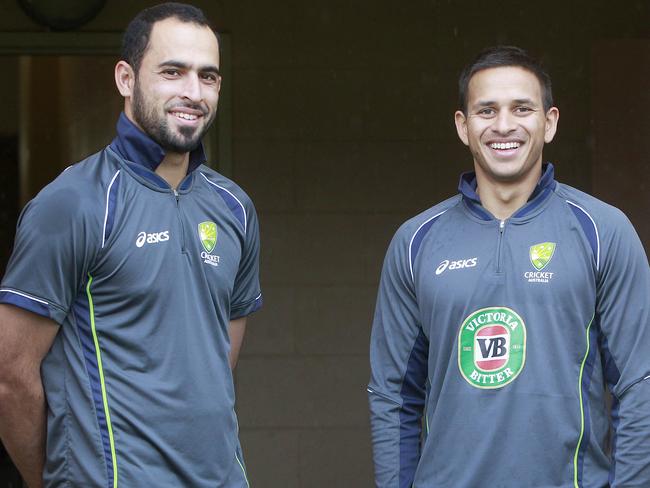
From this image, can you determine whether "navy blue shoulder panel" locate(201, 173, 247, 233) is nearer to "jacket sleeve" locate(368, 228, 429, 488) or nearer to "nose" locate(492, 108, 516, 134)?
"jacket sleeve" locate(368, 228, 429, 488)

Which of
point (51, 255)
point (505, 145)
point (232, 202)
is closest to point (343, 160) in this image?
point (232, 202)

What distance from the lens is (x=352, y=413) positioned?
5598 mm

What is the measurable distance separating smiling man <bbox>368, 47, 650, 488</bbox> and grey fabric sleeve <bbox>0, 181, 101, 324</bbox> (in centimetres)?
88

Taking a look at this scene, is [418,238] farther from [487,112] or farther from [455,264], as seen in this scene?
[487,112]

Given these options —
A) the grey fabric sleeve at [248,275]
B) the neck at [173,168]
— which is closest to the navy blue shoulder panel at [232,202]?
the grey fabric sleeve at [248,275]

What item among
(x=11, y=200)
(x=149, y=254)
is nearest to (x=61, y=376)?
(x=149, y=254)

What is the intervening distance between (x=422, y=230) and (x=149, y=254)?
2.53ft

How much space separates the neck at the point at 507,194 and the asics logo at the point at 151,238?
2.81 ft

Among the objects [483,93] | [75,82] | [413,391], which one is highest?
[75,82]

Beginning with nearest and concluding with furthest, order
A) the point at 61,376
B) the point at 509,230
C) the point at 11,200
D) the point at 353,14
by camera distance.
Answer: the point at 61,376
the point at 509,230
the point at 353,14
the point at 11,200

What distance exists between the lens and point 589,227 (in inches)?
114

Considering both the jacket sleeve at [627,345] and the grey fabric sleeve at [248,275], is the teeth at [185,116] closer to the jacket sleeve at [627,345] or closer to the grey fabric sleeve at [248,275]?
the grey fabric sleeve at [248,275]

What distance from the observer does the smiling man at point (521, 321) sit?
2824 mm

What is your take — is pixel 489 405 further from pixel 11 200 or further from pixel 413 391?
pixel 11 200
